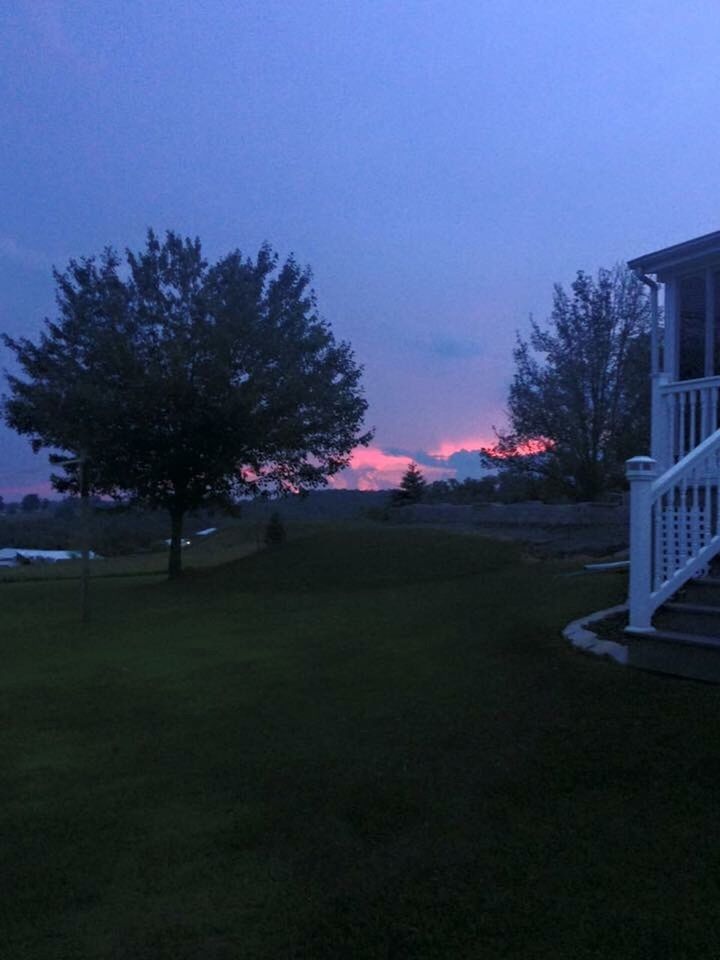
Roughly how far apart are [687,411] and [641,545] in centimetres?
401

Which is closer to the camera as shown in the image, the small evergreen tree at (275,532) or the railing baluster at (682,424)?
the railing baluster at (682,424)

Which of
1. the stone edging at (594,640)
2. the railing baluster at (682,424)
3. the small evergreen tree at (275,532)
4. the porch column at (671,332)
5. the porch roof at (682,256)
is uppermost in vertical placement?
the porch roof at (682,256)

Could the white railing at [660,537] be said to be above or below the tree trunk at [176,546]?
above

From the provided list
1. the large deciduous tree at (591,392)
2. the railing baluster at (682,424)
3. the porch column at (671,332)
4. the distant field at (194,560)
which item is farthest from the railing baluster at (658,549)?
the distant field at (194,560)

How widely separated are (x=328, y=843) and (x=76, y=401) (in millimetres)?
17081

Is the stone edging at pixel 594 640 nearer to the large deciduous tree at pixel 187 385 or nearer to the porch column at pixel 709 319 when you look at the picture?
the porch column at pixel 709 319

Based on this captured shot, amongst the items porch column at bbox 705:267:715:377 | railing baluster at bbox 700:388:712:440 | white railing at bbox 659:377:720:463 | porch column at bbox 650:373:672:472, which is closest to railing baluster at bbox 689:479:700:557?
railing baluster at bbox 700:388:712:440

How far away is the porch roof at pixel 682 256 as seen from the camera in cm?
947

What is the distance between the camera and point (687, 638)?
6.22m

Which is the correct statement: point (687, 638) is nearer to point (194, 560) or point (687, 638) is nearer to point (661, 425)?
point (661, 425)

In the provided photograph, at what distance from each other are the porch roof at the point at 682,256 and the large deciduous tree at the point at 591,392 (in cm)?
1030

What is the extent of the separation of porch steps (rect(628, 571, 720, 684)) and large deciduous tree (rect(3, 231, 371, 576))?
46.7ft

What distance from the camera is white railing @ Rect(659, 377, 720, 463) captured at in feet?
28.8

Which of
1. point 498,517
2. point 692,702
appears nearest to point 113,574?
point 498,517
